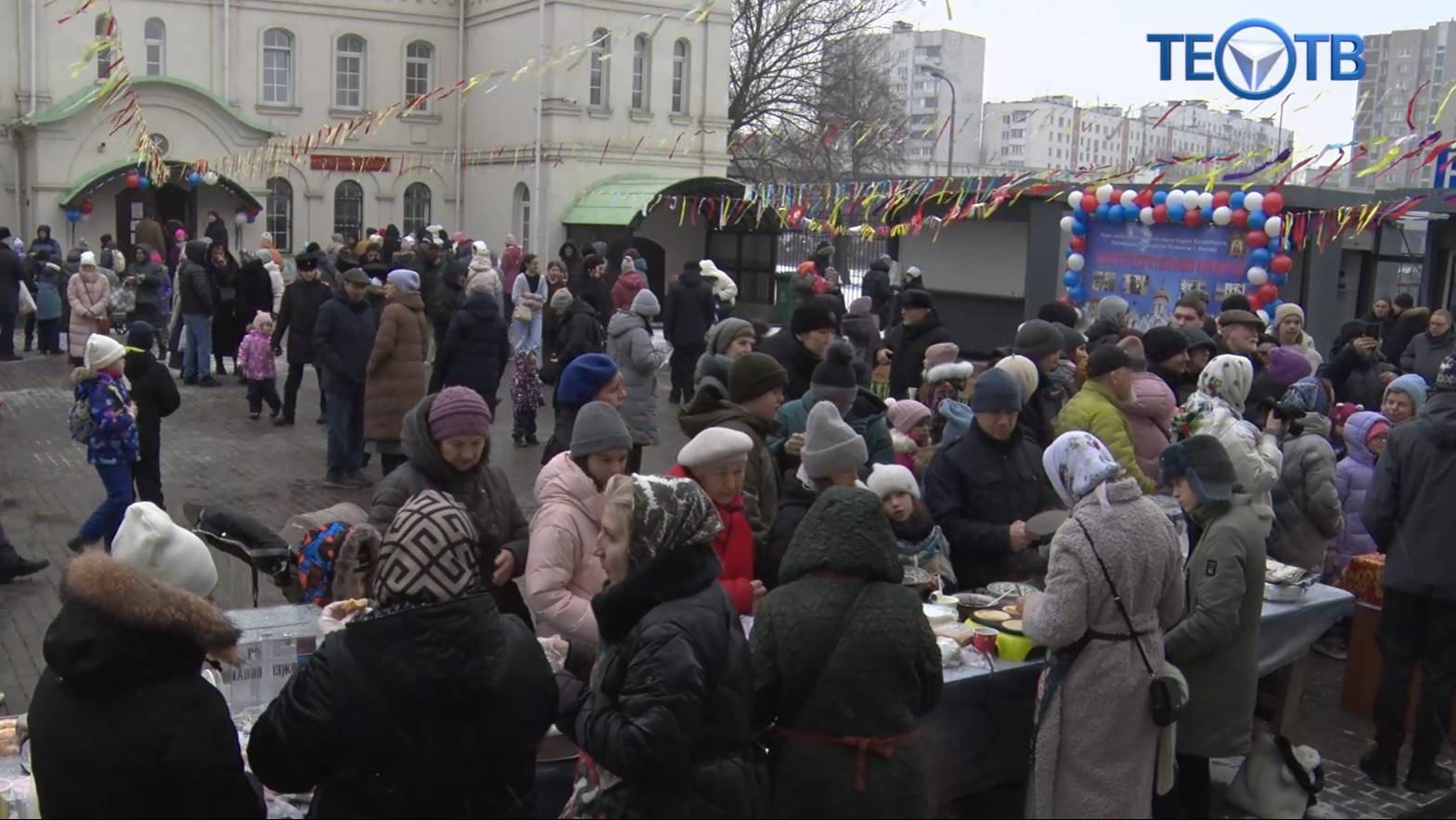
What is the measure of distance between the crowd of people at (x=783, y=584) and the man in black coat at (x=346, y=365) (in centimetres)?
214

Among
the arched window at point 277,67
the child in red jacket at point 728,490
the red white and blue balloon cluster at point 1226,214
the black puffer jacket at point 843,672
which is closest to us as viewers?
the black puffer jacket at point 843,672

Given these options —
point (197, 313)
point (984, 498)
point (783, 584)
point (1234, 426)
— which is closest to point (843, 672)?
point (783, 584)

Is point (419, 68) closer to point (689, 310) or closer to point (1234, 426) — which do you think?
point (689, 310)

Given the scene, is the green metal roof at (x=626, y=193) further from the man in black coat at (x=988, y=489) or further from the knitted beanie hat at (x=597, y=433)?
the knitted beanie hat at (x=597, y=433)

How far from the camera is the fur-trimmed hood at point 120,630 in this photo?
3.07m

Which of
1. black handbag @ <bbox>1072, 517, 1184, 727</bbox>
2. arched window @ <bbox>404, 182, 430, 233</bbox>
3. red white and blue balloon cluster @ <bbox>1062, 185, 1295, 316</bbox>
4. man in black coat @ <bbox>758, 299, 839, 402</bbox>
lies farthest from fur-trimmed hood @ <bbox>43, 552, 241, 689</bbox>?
arched window @ <bbox>404, 182, 430, 233</bbox>

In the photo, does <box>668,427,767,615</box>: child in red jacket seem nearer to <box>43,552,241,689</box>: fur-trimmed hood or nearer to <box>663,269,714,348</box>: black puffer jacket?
<box>43,552,241,689</box>: fur-trimmed hood

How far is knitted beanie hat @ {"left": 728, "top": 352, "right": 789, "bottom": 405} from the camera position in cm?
626

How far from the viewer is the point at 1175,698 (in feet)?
15.1

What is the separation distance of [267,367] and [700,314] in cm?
491

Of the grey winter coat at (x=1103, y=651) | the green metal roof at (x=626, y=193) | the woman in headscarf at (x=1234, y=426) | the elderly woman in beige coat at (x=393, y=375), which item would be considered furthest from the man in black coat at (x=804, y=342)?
the green metal roof at (x=626, y=193)

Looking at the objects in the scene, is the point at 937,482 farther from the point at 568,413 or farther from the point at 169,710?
the point at 169,710

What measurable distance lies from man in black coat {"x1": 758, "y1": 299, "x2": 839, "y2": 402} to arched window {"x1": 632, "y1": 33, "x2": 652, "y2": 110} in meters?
23.9

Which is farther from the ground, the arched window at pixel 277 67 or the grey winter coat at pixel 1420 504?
the arched window at pixel 277 67
